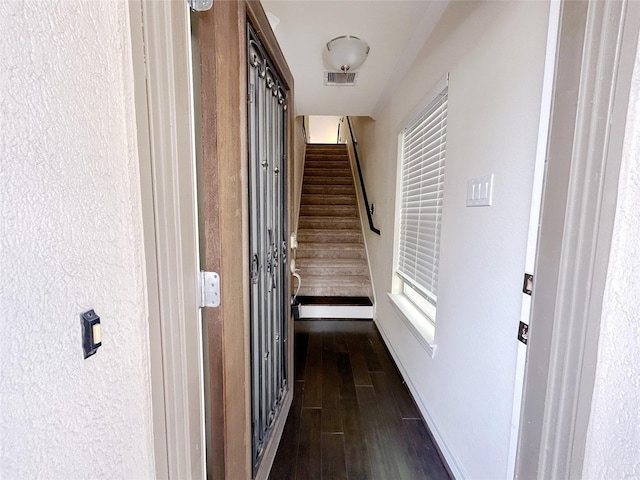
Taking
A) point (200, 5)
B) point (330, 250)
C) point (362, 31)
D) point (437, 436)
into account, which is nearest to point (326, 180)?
point (330, 250)

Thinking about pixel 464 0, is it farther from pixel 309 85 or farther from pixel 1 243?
pixel 1 243

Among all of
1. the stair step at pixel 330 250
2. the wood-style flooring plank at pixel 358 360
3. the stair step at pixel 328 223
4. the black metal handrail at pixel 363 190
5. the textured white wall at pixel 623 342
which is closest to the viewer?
the textured white wall at pixel 623 342

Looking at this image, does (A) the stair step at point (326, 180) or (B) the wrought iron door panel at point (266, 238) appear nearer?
(B) the wrought iron door panel at point (266, 238)

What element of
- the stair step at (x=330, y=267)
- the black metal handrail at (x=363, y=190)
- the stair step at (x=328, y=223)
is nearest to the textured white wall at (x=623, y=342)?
the black metal handrail at (x=363, y=190)

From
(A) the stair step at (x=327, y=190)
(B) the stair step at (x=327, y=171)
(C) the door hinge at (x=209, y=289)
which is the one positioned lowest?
(C) the door hinge at (x=209, y=289)

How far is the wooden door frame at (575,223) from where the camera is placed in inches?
21.1

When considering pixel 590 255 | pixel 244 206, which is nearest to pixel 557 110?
pixel 590 255

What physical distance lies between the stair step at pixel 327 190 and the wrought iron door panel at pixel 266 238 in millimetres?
3229

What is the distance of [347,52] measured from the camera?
5.75ft

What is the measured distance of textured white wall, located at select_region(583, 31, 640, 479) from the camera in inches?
20.4

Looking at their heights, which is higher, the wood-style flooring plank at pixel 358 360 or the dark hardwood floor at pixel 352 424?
the wood-style flooring plank at pixel 358 360

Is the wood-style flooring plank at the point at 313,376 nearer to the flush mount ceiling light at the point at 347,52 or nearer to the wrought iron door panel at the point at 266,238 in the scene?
the wrought iron door panel at the point at 266,238

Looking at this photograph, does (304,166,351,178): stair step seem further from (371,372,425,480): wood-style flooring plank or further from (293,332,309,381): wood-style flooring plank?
(371,372,425,480): wood-style flooring plank

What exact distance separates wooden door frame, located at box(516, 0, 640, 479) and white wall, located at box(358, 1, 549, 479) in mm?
208
